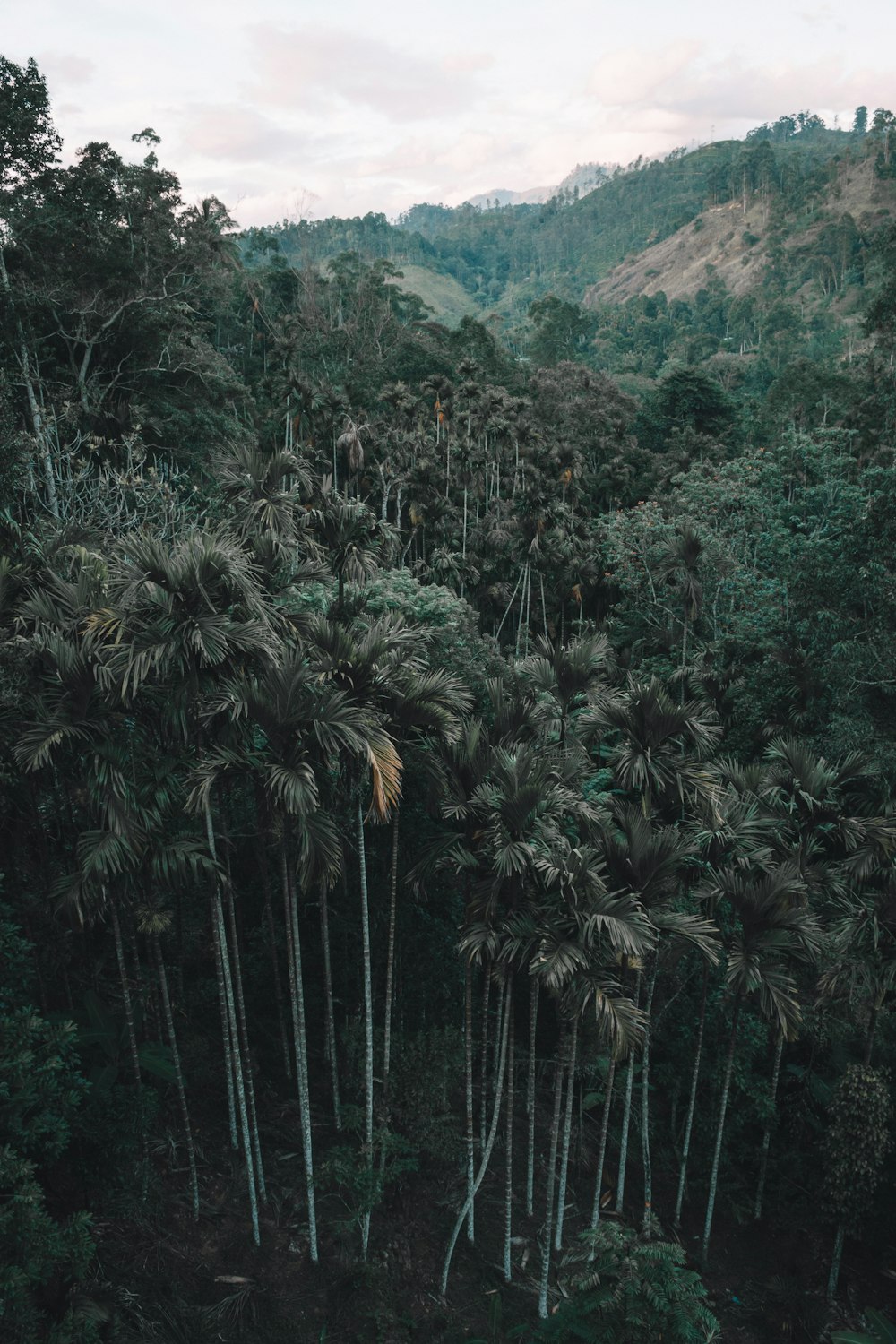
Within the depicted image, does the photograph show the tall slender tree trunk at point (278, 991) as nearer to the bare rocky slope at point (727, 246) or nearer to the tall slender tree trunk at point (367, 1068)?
the tall slender tree trunk at point (367, 1068)

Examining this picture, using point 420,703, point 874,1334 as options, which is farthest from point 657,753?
point 874,1334

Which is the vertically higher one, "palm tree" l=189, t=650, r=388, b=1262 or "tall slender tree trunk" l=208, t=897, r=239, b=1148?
"palm tree" l=189, t=650, r=388, b=1262

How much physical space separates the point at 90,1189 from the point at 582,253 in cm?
17219

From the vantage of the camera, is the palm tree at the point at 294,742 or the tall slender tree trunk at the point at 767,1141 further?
the tall slender tree trunk at the point at 767,1141

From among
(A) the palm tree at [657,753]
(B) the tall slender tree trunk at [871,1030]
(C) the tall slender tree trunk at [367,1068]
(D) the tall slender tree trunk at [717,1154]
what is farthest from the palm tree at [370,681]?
(B) the tall slender tree trunk at [871,1030]

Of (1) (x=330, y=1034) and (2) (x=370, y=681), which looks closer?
(2) (x=370, y=681)

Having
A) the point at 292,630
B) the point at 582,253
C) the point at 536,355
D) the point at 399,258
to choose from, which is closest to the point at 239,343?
the point at 536,355

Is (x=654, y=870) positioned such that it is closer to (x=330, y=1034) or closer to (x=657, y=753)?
(x=657, y=753)

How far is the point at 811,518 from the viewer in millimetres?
23609

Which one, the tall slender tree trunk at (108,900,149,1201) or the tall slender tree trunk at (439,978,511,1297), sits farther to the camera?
the tall slender tree trunk at (439,978,511,1297)

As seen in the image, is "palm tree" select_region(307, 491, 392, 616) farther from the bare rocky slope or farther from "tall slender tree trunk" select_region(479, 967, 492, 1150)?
the bare rocky slope

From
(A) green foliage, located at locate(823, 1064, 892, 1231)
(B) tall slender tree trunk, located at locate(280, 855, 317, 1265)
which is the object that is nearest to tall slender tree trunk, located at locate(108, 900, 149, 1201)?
(B) tall slender tree trunk, located at locate(280, 855, 317, 1265)

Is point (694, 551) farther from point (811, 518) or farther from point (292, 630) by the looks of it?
point (292, 630)

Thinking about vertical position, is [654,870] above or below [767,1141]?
above
